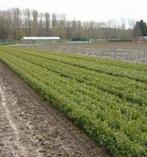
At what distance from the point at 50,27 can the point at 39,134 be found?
536ft

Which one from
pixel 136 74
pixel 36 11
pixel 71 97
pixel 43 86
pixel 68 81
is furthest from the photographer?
pixel 36 11

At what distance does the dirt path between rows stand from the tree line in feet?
433

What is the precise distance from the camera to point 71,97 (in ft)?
33.9

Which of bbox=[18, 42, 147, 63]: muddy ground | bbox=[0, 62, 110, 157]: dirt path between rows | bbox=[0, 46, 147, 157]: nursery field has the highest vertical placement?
bbox=[0, 46, 147, 157]: nursery field

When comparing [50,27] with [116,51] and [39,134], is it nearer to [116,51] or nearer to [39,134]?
[116,51]

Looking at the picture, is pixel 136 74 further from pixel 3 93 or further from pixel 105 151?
pixel 105 151

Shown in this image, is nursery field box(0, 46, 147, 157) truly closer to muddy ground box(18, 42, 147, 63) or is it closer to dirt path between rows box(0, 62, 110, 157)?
dirt path between rows box(0, 62, 110, 157)

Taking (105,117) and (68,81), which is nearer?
(105,117)

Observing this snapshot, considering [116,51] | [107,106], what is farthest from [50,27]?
[107,106]

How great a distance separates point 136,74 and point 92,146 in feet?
28.4

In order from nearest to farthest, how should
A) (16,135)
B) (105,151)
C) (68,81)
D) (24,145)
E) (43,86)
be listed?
(105,151) < (24,145) < (16,135) < (43,86) < (68,81)

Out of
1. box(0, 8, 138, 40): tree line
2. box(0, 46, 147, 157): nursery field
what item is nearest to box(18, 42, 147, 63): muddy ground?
box(0, 46, 147, 157): nursery field

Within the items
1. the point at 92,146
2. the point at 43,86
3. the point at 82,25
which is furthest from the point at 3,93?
the point at 82,25

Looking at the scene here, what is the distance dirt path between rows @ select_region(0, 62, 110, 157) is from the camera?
6.63 meters
